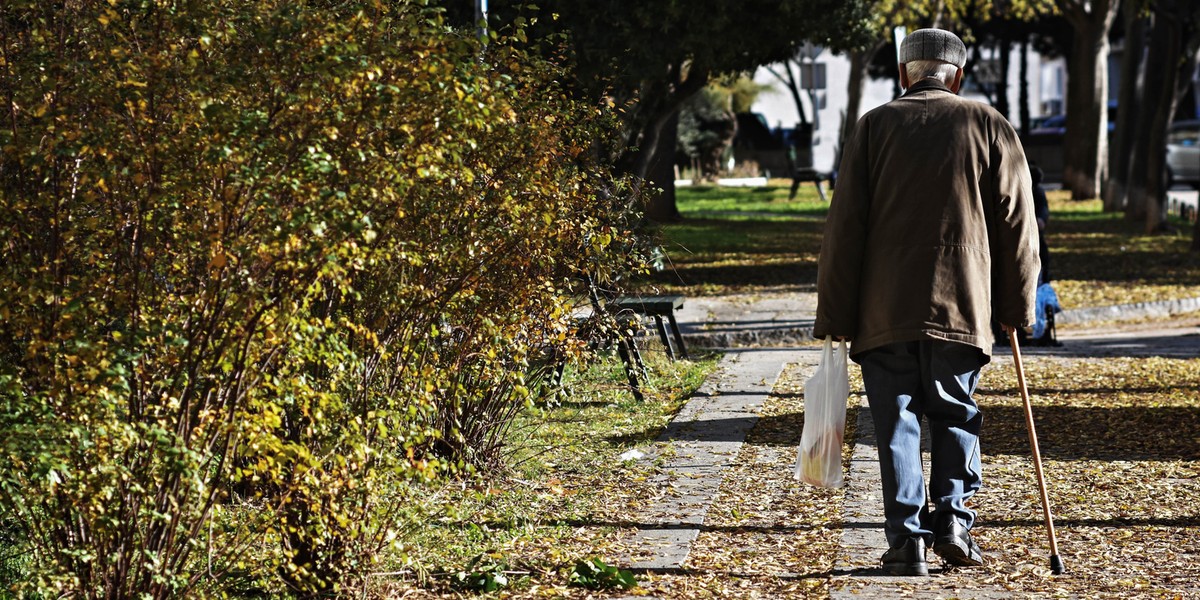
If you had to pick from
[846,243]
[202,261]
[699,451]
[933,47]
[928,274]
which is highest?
[933,47]

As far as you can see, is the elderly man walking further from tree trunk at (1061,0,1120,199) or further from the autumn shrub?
tree trunk at (1061,0,1120,199)

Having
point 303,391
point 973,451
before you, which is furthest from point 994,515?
point 303,391

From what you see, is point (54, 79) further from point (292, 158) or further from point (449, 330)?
point (449, 330)

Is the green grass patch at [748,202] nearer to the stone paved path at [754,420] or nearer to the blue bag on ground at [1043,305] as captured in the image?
the stone paved path at [754,420]

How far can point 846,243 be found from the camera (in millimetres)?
4980

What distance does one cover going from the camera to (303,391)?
12.8 feet

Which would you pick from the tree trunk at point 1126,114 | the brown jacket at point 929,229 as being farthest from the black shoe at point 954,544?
the tree trunk at point 1126,114

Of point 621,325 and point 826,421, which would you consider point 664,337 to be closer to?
point 621,325

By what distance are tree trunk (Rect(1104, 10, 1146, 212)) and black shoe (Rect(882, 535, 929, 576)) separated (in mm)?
19864

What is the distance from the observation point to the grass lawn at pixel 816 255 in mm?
15805

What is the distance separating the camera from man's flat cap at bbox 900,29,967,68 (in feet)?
16.6

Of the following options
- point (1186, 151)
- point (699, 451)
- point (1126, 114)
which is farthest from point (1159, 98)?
point (699, 451)

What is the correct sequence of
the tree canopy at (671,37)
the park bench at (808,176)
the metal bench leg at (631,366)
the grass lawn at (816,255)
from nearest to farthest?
1. the metal bench leg at (631,366)
2. the tree canopy at (671,37)
3. the grass lawn at (816,255)
4. the park bench at (808,176)

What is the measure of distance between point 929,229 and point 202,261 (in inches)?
95.0
